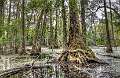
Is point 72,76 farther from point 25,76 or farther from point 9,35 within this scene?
point 9,35

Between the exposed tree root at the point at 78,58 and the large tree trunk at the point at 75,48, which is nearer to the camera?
the exposed tree root at the point at 78,58

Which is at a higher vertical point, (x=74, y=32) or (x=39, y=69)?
(x=74, y=32)

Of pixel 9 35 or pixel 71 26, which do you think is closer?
pixel 71 26

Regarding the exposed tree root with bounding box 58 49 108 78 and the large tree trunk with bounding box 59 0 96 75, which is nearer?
the exposed tree root with bounding box 58 49 108 78

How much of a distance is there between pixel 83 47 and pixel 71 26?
54.4 inches

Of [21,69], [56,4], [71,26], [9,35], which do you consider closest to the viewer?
[21,69]

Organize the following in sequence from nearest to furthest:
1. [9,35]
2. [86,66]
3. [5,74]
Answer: [5,74]
[86,66]
[9,35]

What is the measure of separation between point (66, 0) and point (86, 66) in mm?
3521

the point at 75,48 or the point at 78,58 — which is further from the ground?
the point at 75,48

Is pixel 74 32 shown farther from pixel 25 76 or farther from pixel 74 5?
pixel 25 76

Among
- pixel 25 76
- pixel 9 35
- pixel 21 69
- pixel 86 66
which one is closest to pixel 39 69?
pixel 21 69

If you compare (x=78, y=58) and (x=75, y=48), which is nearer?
(x=78, y=58)

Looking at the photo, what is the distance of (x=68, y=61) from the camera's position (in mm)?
10719

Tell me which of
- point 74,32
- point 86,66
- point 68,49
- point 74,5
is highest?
point 74,5
